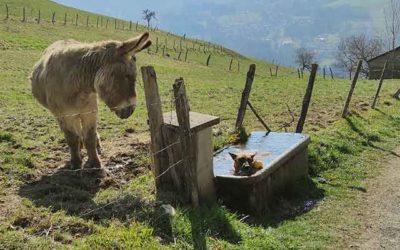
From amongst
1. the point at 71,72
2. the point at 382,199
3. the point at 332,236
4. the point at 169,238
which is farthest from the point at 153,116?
the point at 382,199

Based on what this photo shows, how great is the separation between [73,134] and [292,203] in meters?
4.24

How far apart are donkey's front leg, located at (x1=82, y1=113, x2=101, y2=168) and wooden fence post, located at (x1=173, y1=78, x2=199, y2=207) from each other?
2.24m

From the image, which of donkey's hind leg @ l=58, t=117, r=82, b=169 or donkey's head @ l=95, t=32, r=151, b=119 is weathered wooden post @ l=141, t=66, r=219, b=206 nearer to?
donkey's head @ l=95, t=32, r=151, b=119

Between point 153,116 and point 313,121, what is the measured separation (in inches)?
376

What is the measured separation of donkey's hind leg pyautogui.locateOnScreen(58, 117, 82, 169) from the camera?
28.0 ft

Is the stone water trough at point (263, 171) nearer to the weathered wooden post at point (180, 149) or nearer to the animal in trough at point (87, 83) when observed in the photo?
the weathered wooden post at point (180, 149)

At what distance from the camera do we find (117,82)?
23.5ft

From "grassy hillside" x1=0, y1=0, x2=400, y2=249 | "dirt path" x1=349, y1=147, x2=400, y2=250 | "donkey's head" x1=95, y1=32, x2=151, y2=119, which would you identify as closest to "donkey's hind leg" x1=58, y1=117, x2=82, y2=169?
"grassy hillside" x1=0, y1=0, x2=400, y2=249

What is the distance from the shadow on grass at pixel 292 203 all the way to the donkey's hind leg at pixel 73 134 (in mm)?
3318

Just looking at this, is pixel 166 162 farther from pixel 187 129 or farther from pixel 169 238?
pixel 169 238

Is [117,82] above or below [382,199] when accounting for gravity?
above

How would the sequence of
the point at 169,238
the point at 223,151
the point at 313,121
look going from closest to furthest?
the point at 169,238
the point at 223,151
the point at 313,121

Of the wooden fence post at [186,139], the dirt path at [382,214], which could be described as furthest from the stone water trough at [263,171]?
the dirt path at [382,214]

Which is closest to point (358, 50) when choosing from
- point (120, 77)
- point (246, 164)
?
point (246, 164)
